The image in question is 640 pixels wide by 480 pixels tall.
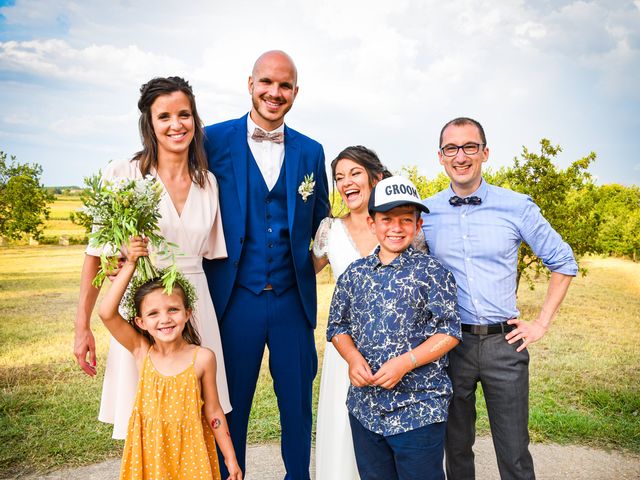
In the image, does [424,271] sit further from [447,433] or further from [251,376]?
[251,376]

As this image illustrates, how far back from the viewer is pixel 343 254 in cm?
359

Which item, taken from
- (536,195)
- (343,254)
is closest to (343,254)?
(343,254)

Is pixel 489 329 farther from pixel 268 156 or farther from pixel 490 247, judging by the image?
pixel 268 156

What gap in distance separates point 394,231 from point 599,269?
19.8m

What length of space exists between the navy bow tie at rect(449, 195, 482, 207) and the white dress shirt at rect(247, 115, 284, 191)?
1141 millimetres

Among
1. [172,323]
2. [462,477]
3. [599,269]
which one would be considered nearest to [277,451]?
[462,477]

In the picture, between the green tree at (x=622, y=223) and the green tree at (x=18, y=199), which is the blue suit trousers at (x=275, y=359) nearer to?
the green tree at (x=18, y=199)

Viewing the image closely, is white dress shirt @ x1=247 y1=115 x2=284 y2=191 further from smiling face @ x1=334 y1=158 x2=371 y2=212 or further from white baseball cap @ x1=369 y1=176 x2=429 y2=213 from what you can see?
white baseball cap @ x1=369 y1=176 x2=429 y2=213

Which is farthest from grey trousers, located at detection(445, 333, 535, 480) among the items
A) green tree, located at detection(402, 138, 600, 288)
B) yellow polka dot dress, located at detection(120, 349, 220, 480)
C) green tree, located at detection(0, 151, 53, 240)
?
green tree, located at detection(0, 151, 53, 240)

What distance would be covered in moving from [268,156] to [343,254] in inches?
32.3

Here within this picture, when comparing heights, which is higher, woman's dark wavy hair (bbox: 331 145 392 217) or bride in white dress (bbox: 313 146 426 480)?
woman's dark wavy hair (bbox: 331 145 392 217)

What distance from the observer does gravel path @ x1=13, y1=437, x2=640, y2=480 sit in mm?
4469

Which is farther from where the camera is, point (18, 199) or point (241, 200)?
point (18, 199)

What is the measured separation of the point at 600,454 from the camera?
16.0 ft
